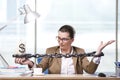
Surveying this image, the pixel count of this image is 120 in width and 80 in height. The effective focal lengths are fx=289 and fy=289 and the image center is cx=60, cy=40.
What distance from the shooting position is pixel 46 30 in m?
4.89

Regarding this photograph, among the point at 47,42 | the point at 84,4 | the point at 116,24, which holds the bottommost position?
the point at 47,42

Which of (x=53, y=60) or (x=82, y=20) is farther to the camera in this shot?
(x=82, y=20)

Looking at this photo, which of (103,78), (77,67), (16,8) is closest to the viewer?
(103,78)

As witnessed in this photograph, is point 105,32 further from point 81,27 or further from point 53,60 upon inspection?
point 53,60

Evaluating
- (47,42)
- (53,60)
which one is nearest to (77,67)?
(53,60)

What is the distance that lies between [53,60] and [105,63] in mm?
2462

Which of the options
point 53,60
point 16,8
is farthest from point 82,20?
point 53,60

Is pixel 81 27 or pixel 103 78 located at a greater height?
pixel 81 27

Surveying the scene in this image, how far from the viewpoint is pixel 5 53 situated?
4.84 meters

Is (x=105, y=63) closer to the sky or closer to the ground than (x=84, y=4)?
closer to the ground

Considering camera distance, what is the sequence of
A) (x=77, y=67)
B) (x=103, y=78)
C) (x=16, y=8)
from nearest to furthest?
(x=103, y=78) < (x=77, y=67) < (x=16, y=8)

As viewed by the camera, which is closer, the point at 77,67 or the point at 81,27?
the point at 77,67

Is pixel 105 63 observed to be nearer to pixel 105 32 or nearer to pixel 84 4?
pixel 105 32

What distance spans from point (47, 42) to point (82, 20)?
0.71m
